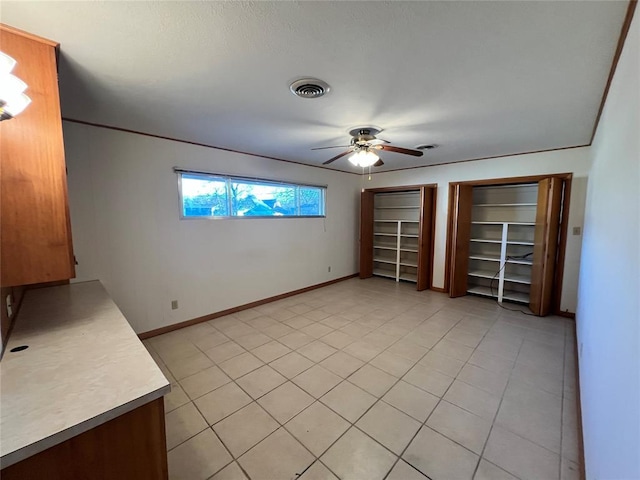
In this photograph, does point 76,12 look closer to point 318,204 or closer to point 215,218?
point 215,218

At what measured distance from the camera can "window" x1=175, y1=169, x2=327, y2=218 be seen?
3.43 m

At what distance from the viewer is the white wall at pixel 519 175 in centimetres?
362

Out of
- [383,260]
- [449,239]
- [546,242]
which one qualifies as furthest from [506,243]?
[383,260]

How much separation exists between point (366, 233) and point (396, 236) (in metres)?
0.76

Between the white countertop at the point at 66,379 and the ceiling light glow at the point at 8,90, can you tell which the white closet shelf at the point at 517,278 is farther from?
the ceiling light glow at the point at 8,90

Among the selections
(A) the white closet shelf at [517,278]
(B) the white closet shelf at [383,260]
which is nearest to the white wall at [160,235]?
(B) the white closet shelf at [383,260]

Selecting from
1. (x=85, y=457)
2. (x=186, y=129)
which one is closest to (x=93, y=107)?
(x=186, y=129)

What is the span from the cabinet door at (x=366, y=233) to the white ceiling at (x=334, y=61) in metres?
2.95

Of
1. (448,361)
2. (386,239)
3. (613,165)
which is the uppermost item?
(613,165)

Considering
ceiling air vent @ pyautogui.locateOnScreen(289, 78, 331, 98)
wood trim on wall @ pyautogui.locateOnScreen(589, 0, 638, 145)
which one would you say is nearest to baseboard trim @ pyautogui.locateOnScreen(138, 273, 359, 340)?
ceiling air vent @ pyautogui.locateOnScreen(289, 78, 331, 98)

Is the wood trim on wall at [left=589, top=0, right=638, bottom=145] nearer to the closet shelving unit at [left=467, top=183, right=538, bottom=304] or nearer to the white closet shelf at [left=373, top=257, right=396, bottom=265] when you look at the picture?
the closet shelving unit at [left=467, top=183, right=538, bottom=304]

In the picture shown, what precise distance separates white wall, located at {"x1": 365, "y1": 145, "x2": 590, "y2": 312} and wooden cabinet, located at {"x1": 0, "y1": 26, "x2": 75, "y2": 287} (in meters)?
5.01

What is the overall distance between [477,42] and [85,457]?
2.46m

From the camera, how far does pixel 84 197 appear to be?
2.67 metres
